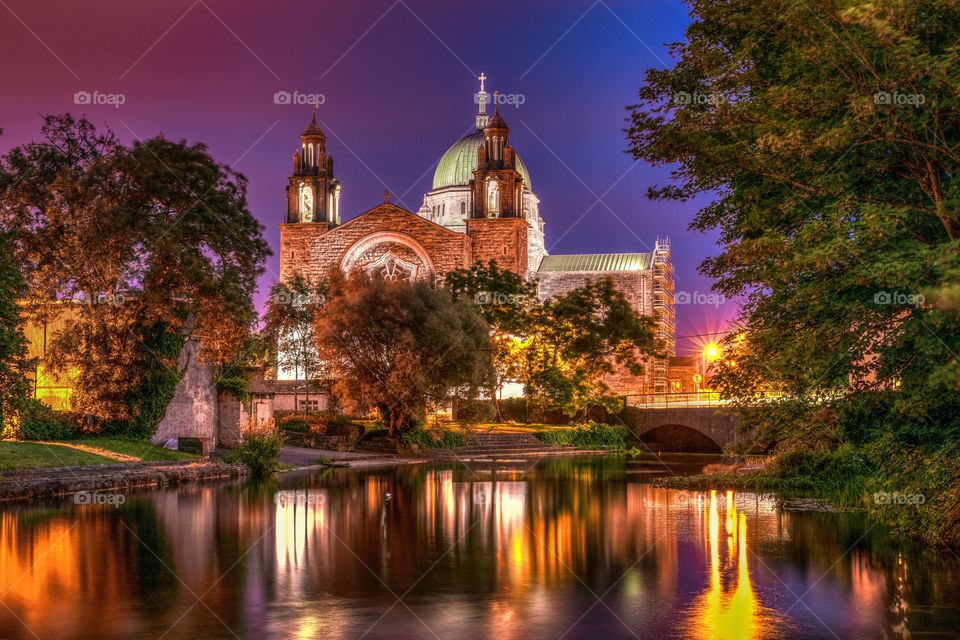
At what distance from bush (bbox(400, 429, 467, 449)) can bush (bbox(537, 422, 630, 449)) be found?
21.6 feet

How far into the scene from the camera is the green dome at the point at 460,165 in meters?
82.7

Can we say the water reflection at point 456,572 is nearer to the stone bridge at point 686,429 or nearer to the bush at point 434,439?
the bush at point 434,439

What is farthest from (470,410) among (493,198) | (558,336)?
(493,198)

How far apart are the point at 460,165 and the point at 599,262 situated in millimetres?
15762

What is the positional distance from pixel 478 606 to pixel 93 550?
5.70 metres

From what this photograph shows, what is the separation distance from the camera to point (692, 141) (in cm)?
1473

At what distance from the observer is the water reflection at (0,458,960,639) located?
7793mm

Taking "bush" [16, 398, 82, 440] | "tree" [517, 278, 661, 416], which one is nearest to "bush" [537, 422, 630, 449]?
"tree" [517, 278, 661, 416]

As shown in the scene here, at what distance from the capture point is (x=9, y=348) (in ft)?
74.9

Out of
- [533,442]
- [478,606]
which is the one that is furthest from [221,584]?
[533,442]

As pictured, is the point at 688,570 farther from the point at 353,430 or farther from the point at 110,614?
the point at 353,430

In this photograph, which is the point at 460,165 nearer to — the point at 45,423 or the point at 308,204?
the point at 308,204

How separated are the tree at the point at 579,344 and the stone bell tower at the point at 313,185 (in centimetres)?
2435

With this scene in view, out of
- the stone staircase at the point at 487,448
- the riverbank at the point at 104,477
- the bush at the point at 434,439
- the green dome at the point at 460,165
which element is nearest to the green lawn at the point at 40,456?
the riverbank at the point at 104,477
